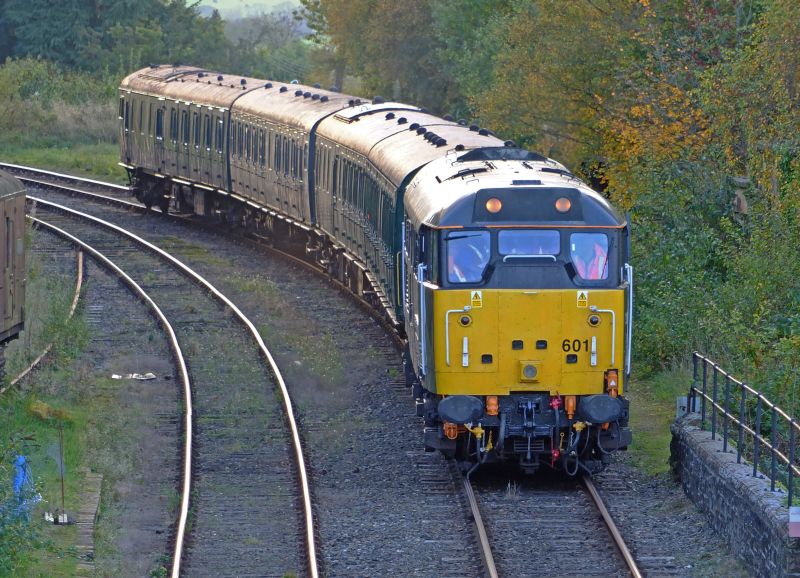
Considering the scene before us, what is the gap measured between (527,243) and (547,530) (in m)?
2.61

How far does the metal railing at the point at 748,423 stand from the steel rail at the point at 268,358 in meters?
3.65

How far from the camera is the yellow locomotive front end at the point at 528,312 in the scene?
1308 cm

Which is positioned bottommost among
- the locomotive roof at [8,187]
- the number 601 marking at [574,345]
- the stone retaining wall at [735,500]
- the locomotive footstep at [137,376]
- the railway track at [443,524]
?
the railway track at [443,524]

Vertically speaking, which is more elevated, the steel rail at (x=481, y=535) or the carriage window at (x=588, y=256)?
the carriage window at (x=588, y=256)

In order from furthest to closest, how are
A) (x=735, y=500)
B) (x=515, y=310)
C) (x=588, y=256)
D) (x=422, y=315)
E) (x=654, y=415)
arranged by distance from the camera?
1. (x=654, y=415)
2. (x=422, y=315)
3. (x=588, y=256)
4. (x=515, y=310)
5. (x=735, y=500)

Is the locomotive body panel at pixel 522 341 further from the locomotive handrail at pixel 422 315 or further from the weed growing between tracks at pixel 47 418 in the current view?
the weed growing between tracks at pixel 47 418

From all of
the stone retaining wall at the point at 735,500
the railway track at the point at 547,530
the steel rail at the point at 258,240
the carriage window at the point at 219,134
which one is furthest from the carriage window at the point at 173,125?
the stone retaining wall at the point at 735,500

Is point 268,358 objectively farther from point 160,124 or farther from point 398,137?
point 160,124

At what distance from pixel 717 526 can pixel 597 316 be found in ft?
7.22

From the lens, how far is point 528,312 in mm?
13086

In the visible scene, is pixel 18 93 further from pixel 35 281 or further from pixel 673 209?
pixel 673 209

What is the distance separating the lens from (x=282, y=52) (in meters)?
85.8

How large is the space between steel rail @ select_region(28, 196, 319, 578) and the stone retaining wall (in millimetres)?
3178

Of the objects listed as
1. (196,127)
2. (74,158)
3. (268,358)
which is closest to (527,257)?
(268,358)
